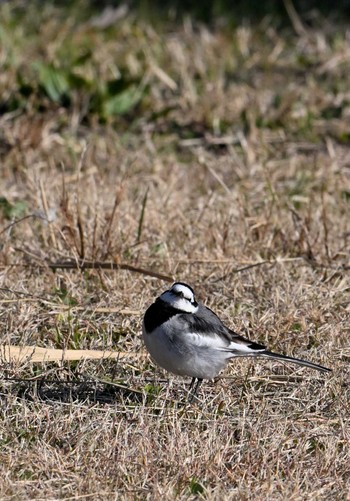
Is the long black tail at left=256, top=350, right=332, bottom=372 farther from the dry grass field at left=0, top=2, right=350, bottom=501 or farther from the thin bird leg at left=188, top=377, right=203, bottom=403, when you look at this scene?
the thin bird leg at left=188, top=377, right=203, bottom=403

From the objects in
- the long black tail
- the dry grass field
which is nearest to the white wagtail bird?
the long black tail

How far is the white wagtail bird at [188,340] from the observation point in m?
4.14

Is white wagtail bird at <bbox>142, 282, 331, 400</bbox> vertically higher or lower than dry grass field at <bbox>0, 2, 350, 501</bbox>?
higher

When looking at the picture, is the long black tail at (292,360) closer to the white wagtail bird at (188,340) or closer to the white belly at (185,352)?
the white wagtail bird at (188,340)

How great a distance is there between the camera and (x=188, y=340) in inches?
164

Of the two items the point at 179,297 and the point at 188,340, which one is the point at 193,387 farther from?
the point at 179,297

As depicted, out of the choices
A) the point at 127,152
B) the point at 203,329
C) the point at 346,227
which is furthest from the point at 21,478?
the point at 127,152

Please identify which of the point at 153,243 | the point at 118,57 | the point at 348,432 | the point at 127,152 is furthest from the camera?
the point at 118,57

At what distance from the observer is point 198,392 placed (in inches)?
173

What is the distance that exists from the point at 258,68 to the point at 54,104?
1776 millimetres

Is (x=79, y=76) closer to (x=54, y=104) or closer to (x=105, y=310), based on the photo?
(x=54, y=104)

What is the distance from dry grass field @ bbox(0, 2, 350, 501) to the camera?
3.82 meters

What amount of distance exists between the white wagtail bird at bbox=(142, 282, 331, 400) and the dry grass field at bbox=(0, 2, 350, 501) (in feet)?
0.52

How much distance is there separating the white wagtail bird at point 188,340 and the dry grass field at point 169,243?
0.16 metres
